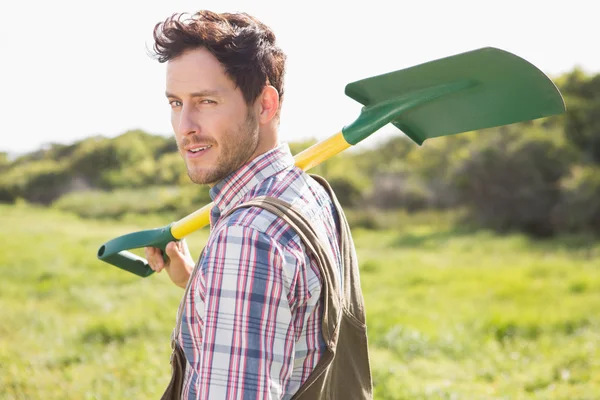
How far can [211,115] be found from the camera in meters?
1.35

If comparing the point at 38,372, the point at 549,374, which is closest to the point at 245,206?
the point at 38,372

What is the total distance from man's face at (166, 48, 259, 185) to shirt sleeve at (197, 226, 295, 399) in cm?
29

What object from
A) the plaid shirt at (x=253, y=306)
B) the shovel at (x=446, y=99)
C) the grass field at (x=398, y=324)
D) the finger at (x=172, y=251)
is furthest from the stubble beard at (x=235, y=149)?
the grass field at (x=398, y=324)

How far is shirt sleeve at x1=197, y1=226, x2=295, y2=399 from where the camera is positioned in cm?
108

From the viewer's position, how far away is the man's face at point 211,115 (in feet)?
4.39

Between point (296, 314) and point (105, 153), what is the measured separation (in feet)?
29.9

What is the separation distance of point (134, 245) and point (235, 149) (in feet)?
2.82

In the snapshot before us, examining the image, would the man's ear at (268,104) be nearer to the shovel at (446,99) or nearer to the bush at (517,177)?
the shovel at (446,99)

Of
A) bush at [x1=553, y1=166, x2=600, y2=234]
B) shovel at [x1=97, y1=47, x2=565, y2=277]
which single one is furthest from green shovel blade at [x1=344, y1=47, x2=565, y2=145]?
bush at [x1=553, y1=166, x2=600, y2=234]

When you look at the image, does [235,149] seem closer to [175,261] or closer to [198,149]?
[198,149]

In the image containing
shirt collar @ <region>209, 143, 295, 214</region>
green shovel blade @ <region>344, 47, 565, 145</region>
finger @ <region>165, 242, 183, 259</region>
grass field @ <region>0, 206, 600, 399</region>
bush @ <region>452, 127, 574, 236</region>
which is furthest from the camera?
bush @ <region>452, 127, 574, 236</region>

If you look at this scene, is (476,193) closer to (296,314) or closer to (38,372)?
(38,372)

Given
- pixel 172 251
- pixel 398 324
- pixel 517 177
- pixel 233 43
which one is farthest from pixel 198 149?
pixel 517 177

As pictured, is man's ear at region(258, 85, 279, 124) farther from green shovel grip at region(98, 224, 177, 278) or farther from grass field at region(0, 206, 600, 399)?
grass field at region(0, 206, 600, 399)
